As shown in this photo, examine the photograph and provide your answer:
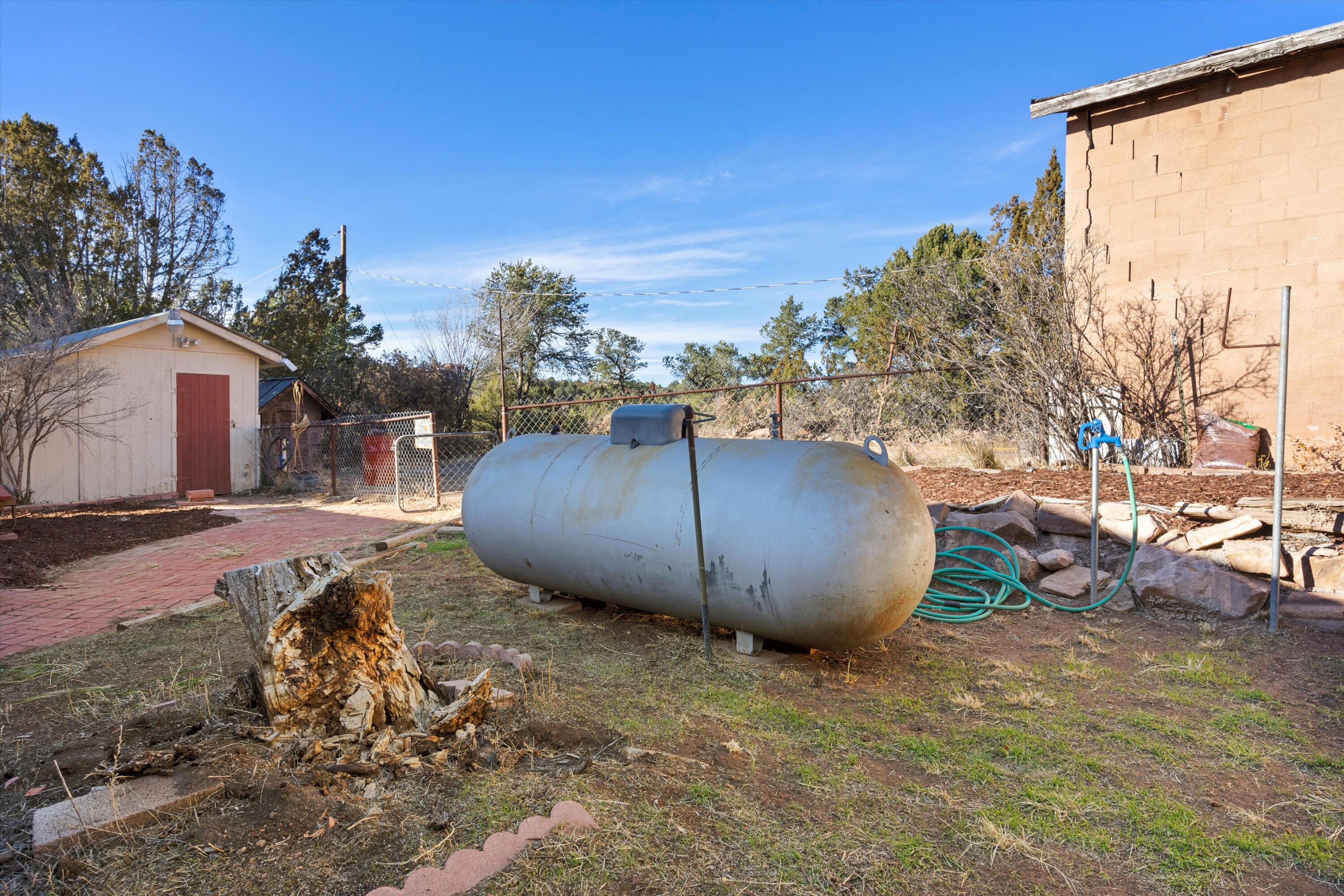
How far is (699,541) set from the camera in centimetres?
399

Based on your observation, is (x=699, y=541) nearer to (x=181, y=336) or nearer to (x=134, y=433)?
(x=134, y=433)

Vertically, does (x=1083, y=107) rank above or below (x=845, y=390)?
above

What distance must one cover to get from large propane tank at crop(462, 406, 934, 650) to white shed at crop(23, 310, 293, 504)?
1155 cm

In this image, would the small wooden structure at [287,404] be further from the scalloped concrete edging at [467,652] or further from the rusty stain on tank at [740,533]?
the scalloped concrete edging at [467,652]

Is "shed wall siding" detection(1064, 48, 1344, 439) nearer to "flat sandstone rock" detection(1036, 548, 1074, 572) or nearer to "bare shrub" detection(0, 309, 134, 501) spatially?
"flat sandstone rock" detection(1036, 548, 1074, 572)

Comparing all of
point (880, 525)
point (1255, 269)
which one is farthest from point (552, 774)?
point (1255, 269)

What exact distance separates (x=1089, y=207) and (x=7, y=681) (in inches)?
475

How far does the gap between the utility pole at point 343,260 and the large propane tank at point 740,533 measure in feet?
73.8

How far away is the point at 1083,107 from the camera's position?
31.3ft

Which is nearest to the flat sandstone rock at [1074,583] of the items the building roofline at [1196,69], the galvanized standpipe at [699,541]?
the galvanized standpipe at [699,541]

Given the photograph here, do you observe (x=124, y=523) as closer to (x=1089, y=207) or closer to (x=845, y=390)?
(x=845, y=390)

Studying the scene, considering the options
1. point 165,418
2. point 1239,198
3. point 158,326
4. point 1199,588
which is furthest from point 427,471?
point 1239,198

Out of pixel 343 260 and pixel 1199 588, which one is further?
pixel 343 260

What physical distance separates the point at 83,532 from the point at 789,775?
414 inches
